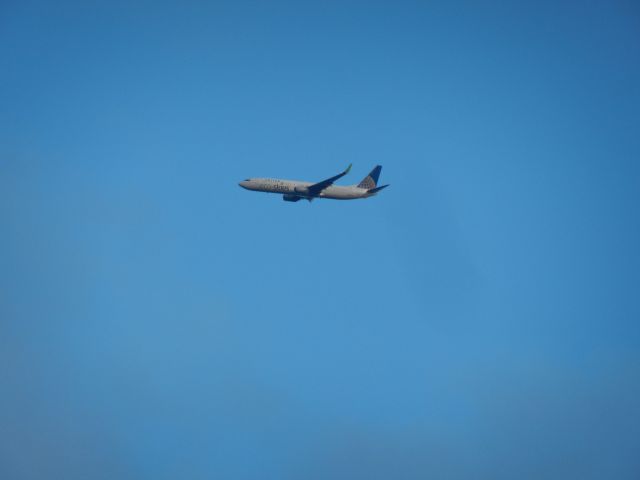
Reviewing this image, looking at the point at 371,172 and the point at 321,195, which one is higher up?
the point at 371,172

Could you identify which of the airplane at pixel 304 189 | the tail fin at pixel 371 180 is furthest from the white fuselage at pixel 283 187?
the tail fin at pixel 371 180

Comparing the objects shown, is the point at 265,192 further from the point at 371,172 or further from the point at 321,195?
the point at 371,172

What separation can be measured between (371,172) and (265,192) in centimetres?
2037

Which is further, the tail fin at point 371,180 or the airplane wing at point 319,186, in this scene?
the tail fin at point 371,180

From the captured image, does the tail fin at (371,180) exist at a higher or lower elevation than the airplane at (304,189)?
higher

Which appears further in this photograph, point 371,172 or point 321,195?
point 371,172

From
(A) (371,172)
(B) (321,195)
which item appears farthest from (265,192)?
(A) (371,172)

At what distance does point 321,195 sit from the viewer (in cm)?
8619

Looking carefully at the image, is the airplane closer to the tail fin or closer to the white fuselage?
the white fuselage

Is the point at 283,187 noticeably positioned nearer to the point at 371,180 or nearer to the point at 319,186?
the point at 319,186

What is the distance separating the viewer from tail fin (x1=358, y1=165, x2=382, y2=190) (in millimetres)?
94938

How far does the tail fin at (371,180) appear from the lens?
311ft

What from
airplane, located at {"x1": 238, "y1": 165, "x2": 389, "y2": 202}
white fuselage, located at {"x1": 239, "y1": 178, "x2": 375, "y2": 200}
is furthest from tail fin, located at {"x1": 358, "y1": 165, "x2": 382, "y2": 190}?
white fuselage, located at {"x1": 239, "y1": 178, "x2": 375, "y2": 200}

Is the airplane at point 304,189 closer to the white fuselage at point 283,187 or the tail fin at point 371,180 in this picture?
the white fuselage at point 283,187
